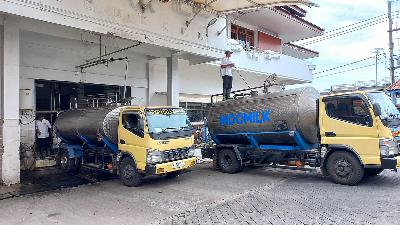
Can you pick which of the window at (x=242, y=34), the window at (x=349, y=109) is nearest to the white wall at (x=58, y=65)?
the window at (x=242, y=34)

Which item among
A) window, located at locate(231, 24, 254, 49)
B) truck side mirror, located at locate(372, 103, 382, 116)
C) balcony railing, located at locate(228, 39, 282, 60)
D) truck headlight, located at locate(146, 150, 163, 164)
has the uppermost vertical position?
window, located at locate(231, 24, 254, 49)

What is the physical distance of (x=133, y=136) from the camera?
30.5ft

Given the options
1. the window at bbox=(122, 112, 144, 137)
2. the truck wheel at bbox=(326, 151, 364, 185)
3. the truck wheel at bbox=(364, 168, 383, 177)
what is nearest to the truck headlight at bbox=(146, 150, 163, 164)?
the window at bbox=(122, 112, 144, 137)

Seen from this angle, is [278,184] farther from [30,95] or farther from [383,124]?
[30,95]

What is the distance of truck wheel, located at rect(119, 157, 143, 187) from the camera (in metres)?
9.20

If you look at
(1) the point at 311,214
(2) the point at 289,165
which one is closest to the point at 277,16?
(2) the point at 289,165

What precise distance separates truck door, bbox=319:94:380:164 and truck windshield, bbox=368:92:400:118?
0.22 meters

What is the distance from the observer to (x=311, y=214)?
643 cm

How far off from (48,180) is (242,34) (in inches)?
590

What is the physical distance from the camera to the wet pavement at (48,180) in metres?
8.74

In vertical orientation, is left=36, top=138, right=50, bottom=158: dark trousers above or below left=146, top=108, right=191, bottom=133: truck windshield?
below

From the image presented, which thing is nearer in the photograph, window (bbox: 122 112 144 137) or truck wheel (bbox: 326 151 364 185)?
truck wheel (bbox: 326 151 364 185)

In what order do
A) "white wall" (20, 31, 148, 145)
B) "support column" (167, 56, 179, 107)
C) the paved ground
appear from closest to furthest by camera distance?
the paved ground < "white wall" (20, 31, 148, 145) < "support column" (167, 56, 179, 107)

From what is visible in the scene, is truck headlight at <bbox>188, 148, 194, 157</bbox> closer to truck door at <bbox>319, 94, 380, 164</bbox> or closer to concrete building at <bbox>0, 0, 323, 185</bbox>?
truck door at <bbox>319, 94, 380, 164</bbox>
